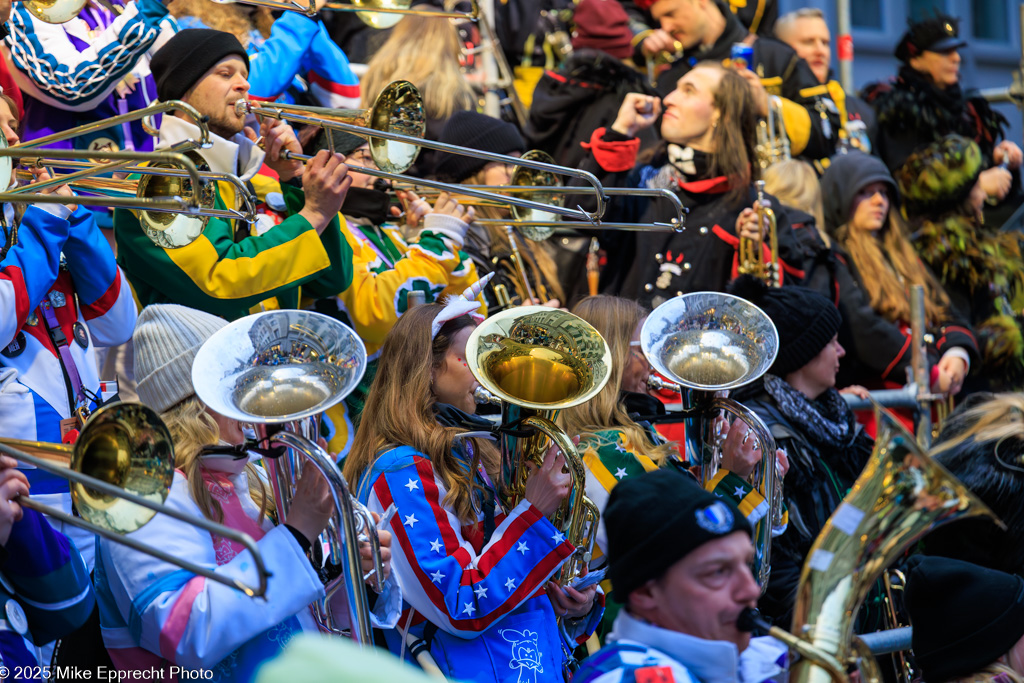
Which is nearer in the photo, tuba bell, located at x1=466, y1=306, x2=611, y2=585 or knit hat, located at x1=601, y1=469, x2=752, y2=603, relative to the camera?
knit hat, located at x1=601, y1=469, x2=752, y2=603

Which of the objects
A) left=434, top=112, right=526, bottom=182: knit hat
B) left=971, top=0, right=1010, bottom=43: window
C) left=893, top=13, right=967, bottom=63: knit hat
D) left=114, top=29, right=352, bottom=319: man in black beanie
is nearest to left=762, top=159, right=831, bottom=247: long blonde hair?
left=434, top=112, right=526, bottom=182: knit hat

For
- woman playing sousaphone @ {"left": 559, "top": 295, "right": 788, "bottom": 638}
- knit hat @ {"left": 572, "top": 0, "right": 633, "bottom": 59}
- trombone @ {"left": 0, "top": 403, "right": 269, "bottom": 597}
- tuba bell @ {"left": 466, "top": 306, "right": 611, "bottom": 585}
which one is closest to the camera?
trombone @ {"left": 0, "top": 403, "right": 269, "bottom": 597}

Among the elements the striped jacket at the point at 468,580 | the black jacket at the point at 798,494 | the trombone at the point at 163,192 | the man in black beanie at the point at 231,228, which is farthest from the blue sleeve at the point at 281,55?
the striped jacket at the point at 468,580

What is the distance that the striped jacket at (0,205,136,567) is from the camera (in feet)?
12.0

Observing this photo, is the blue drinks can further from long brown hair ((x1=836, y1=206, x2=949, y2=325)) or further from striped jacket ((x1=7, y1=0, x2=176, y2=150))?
striped jacket ((x1=7, y1=0, x2=176, y2=150))

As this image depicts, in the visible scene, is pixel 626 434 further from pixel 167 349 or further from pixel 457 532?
pixel 167 349

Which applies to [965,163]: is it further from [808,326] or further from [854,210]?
[808,326]

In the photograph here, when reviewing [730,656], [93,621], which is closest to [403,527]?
[93,621]

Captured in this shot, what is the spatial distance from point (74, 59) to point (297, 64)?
1.62m

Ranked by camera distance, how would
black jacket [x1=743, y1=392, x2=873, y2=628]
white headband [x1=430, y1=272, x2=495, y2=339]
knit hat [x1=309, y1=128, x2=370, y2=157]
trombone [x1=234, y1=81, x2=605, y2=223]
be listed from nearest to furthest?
white headband [x1=430, y1=272, x2=495, y2=339], trombone [x1=234, y1=81, x2=605, y2=223], black jacket [x1=743, y1=392, x2=873, y2=628], knit hat [x1=309, y1=128, x2=370, y2=157]

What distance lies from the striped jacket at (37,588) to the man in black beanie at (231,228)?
50.4 inches

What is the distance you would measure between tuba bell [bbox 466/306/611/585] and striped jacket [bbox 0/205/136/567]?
1261 mm

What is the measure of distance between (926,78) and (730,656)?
7752mm

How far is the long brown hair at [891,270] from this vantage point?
24.0 feet
